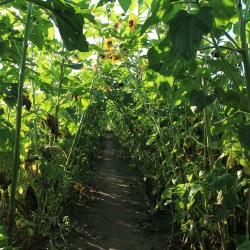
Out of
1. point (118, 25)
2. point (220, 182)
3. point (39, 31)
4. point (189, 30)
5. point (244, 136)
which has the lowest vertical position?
point (220, 182)

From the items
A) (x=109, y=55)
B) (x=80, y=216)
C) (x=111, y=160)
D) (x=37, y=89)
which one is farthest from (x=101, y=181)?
(x=37, y=89)

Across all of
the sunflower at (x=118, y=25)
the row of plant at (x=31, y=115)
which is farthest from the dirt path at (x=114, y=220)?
the sunflower at (x=118, y=25)

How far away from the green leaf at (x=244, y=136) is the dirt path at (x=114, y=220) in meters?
2.69

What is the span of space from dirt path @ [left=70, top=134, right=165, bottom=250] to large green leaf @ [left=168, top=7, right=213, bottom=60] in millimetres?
3119

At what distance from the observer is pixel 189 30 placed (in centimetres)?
118

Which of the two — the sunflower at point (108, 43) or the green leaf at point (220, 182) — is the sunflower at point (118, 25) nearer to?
the sunflower at point (108, 43)

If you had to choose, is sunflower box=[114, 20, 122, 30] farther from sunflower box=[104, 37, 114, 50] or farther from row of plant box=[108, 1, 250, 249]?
row of plant box=[108, 1, 250, 249]

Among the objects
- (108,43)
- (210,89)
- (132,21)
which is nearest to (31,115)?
(132,21)

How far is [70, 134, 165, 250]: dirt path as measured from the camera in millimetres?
3899

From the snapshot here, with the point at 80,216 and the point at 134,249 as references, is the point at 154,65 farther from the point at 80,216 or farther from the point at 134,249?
the point at 80,216

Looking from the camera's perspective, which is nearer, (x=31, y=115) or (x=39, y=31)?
(x=39, y=31)

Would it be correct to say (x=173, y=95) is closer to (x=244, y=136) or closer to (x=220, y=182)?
(x=220, y=182)

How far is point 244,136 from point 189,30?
56cm

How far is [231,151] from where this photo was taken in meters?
2.01
